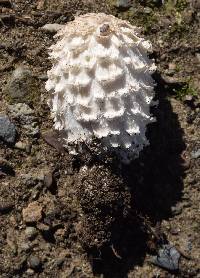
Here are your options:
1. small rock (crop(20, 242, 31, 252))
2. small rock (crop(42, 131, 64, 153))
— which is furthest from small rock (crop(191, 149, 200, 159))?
small rock (crop(20, 242, 31, 252))

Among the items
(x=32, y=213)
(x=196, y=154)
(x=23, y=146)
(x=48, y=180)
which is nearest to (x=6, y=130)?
(x=23, y=146)

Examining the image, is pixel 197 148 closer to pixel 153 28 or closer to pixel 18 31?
pixel 153 28

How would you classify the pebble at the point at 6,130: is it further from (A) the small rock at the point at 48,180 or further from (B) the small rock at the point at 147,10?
(B) the small rock at the point at 147,10

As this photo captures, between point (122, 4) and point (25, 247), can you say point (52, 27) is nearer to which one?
point (122, 4)

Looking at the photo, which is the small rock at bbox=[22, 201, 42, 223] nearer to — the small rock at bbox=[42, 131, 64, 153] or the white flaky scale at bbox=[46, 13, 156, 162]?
the small rock at bbox=[42, 131, 64, 153]

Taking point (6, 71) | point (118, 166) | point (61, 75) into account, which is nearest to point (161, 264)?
point (118, 166)

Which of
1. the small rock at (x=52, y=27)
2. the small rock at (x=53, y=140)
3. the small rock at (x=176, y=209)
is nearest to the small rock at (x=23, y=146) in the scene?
the small rock at (x=53, y=140)
